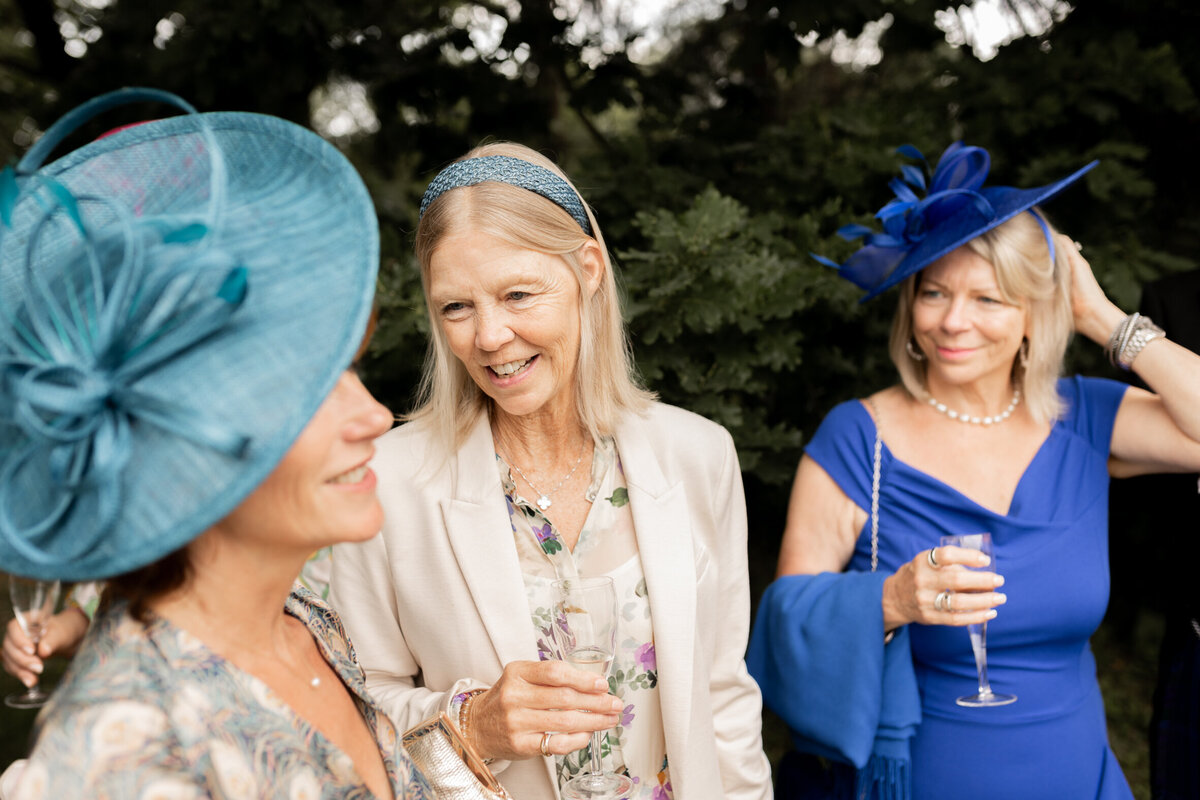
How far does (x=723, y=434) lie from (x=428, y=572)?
813 millimetres

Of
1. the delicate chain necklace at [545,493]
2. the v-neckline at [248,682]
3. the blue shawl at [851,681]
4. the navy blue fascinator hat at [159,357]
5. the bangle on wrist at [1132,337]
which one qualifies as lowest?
the blue shawl at [851,681]

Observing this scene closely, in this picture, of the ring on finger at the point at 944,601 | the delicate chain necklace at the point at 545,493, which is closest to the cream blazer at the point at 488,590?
the delicate chain necklace at the point at 545,493

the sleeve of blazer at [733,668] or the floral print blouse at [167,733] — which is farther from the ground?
the floral print blouse at [167,733]

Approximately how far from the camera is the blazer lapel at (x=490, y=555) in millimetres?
1910

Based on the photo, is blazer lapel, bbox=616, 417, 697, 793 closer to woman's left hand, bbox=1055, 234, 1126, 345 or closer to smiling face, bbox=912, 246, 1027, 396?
smiling face, bbox=912, 246, 1027, 396

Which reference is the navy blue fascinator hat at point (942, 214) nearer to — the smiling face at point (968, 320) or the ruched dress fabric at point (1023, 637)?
the smiling face at point (968, 320)

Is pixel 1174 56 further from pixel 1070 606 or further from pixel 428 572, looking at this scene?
pixel 428 572

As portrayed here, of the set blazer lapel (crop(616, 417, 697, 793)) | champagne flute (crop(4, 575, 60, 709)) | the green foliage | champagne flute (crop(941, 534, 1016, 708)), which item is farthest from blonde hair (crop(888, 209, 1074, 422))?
champagne flute (crop(4, 575, 60, 709))

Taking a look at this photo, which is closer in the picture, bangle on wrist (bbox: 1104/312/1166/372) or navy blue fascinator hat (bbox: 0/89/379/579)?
navy blue fascinator hat (bbox: 0/89/379/579)

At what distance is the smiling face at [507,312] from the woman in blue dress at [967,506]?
41.1 inches

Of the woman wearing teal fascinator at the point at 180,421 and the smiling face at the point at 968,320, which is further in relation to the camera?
the smiling face at the point at 968,320

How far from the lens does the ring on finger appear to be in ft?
6.98

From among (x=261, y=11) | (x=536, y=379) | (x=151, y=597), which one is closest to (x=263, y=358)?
(x=151, y=597)

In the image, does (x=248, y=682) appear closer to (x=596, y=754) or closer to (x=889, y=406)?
(x=596, y=754)
